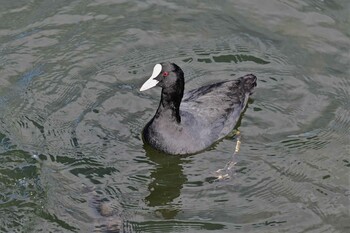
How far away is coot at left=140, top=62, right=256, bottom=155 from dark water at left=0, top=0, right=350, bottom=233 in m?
0.16

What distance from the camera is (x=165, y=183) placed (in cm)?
905

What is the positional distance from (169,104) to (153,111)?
27.0 inches

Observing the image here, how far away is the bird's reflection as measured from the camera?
8602 millimetres

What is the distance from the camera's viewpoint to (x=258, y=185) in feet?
29.1

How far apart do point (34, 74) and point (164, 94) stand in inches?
84.2

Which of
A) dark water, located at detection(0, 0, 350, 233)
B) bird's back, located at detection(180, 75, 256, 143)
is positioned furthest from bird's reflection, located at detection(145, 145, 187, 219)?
bird's back, located at detection(180, 75, 256, 143)

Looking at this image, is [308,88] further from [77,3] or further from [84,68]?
[77,3]

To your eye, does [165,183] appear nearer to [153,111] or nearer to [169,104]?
[169,104]

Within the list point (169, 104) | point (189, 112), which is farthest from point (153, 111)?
point (169, 104)

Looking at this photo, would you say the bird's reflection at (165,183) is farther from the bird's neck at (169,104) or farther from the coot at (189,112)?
the bird's neck at (169,104)

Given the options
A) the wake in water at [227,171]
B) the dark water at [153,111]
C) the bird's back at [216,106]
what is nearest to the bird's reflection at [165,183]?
the dark water at [153,111]

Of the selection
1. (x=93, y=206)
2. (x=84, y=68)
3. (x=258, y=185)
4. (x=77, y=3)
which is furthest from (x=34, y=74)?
(x=258, y=185)

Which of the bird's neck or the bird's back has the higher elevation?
the bird's neck

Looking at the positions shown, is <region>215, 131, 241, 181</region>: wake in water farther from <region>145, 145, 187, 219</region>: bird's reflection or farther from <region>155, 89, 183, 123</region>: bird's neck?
<region>155, 89, 183, 123</region>: bird's neck
